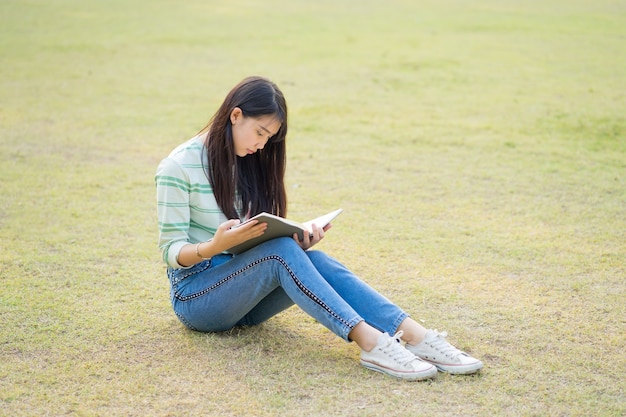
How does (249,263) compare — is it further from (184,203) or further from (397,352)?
(397,352)

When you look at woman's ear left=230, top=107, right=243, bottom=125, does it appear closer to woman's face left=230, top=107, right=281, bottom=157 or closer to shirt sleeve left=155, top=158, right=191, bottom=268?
woman's face left=230, top=107, right=281, bottom=157

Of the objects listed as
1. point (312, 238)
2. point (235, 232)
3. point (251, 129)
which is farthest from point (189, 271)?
point (251, 129)

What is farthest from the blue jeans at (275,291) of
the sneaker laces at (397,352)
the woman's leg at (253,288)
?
the sneaker laces at (397,352)

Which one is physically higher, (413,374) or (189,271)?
(189,271)

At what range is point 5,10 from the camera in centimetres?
1478

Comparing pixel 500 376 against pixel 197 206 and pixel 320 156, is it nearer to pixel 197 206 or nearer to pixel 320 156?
pixel 197 206

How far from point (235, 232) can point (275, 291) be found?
48 cm

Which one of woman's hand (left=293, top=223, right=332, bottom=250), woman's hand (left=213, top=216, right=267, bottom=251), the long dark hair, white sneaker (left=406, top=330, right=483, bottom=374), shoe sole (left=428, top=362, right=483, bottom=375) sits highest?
the long dark hair

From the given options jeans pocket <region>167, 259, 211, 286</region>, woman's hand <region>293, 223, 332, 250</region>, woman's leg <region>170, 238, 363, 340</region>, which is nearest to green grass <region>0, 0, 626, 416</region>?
woman's leg <region>170, 238, 363, 340</region>

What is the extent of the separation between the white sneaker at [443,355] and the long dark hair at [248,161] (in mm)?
942

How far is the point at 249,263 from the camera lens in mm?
3416

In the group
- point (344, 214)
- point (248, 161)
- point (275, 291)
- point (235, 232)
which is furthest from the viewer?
point (344, 214)

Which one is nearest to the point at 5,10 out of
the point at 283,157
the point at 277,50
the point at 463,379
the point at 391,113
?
the point at 277,50

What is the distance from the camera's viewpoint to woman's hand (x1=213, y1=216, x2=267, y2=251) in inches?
128
